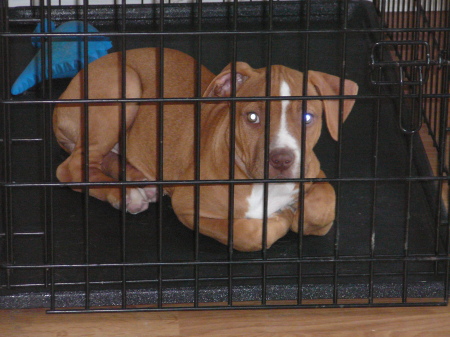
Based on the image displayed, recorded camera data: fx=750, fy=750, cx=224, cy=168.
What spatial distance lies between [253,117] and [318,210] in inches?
11.9

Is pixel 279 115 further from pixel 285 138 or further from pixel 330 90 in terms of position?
pixel 330 90

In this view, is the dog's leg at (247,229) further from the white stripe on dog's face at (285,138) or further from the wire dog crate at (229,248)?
the white stripe on dog's face at (285,138)

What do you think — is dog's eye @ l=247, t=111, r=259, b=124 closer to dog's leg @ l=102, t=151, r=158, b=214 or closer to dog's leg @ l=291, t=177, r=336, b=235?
dog's leg @ l=291, t=177, r=336, b=235

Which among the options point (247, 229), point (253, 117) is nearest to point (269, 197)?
point (247, 229)

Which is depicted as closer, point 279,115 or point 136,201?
point 279,115

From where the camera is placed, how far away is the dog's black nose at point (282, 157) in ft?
5.71

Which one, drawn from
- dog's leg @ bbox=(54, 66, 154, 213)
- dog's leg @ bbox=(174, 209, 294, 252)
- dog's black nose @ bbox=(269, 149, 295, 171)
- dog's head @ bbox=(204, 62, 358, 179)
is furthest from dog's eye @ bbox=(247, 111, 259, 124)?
dog's leg @ bbox=(54, 66, 154, 213)

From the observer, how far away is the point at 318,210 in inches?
75.9

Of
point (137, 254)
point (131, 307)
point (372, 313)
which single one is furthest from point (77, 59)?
point (372, 313)

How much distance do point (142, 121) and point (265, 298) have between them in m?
0.79

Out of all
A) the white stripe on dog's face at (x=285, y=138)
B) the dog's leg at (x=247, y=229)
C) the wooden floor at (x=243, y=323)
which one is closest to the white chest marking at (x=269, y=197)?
the dog's leg at (x=247, y=229)

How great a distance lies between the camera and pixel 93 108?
2.15 meters

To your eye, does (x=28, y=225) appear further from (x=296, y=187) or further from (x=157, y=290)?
(x=296, y=187)

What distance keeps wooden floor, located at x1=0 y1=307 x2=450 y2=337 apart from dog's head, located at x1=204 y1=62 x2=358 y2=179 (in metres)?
0.34
